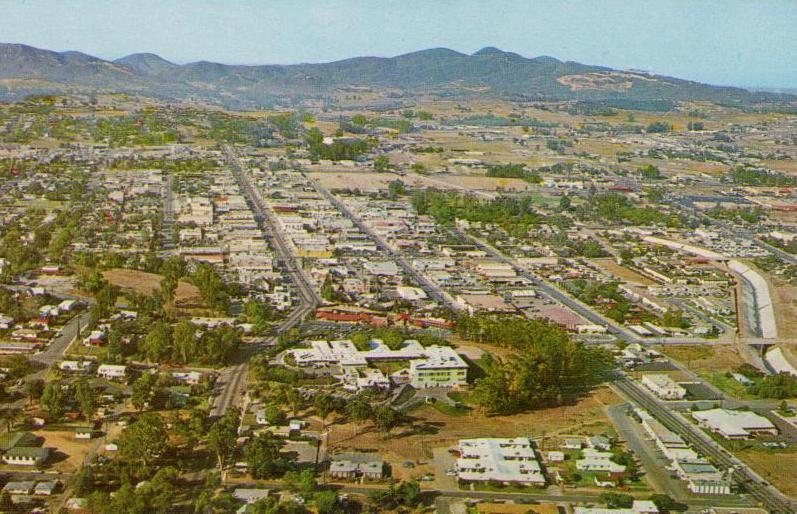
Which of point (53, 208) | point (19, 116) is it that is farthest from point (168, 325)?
point (19, 116)

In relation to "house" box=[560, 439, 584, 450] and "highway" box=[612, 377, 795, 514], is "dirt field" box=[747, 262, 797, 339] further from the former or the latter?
"house" box=[560, 439, 584, 450]

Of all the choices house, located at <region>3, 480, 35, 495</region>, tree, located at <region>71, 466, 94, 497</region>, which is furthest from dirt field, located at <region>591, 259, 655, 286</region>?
house, located at <region>3, 480, 35, 495</region>

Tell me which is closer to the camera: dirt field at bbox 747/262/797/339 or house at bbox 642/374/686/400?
house at bbox 642/374/686/400

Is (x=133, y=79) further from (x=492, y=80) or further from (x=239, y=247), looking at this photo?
(x=239, y=247)

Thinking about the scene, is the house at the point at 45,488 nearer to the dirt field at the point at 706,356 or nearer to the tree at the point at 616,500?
the tree at the point at 616,500

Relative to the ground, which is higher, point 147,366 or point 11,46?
point 11,46
